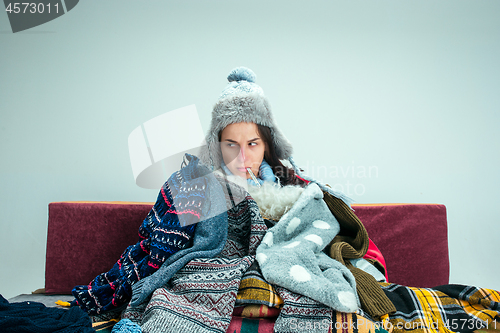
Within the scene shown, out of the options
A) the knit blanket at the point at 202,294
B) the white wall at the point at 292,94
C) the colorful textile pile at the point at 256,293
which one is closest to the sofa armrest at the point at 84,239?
the white wall at the point at 292,94

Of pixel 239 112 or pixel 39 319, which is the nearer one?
pixel 39 319

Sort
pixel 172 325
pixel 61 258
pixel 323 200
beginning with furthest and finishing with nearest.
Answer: pixel 61 258, pixel 323 200, pixel 172 325

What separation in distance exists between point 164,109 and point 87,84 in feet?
1.29

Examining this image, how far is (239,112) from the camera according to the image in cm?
103

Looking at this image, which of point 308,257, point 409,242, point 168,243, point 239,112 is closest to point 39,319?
point 168,243

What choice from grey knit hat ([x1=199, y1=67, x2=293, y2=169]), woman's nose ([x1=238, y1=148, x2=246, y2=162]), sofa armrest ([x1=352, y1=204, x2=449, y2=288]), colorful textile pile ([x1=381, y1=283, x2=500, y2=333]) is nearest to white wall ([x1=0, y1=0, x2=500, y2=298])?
sofa armrest ([x1=352, y1=204, x2=449, y2=288])

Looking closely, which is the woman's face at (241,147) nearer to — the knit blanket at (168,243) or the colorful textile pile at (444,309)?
the knit blanket at (168,243)

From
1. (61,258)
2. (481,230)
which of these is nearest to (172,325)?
(61,258)

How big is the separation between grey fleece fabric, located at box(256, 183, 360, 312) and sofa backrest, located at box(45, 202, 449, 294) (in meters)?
0.39

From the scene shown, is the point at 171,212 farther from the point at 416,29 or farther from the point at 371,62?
the point at 416,29

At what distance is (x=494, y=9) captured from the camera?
158 cm

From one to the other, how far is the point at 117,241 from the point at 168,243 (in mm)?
468

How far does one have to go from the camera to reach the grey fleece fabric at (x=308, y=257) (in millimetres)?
697

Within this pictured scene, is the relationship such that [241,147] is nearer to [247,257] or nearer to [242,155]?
[242,155]
